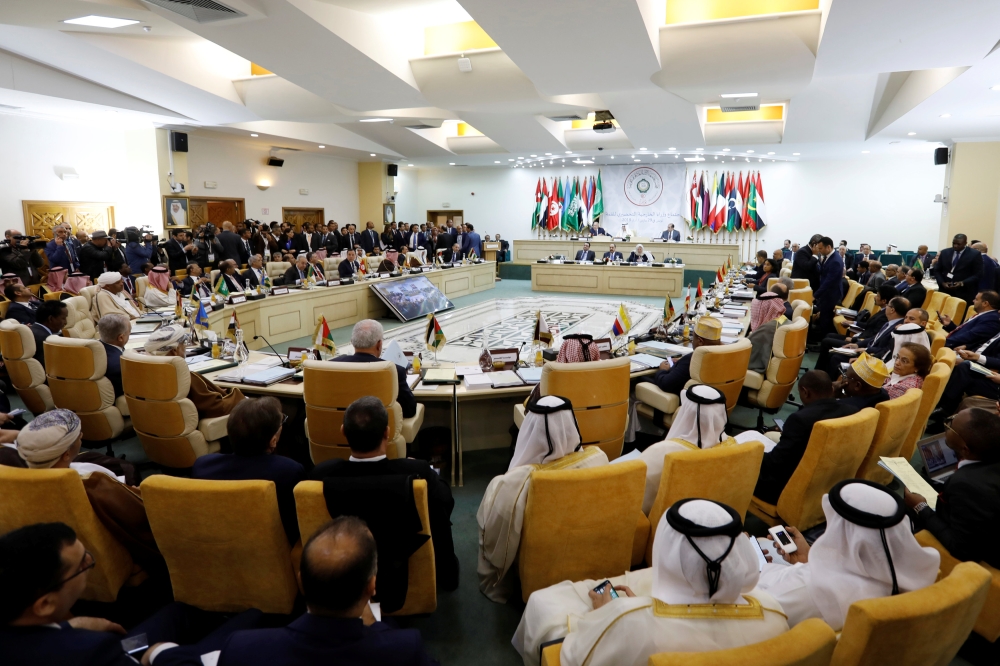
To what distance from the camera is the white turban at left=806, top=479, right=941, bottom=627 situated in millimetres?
1531

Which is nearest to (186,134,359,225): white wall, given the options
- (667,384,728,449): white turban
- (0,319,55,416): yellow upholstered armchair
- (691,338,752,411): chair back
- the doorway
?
the doorway

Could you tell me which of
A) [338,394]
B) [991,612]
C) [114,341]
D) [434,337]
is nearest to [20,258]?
[114,341]

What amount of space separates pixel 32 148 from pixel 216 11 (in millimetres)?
6774

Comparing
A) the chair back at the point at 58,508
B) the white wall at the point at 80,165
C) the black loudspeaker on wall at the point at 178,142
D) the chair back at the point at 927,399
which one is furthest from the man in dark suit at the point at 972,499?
the black loudspeaker on wall at the point at 178,142

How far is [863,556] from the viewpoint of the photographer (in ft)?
5.16

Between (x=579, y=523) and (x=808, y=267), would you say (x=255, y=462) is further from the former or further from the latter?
(x=808, y=267)

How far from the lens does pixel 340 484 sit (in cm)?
194

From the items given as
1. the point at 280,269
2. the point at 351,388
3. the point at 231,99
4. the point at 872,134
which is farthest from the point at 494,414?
the point at 872,134

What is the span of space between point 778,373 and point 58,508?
4.52 metres

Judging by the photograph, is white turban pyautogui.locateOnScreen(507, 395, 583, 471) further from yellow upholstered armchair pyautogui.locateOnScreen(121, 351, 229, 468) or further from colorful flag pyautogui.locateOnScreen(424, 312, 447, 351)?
colorful flag pyautogui.locateOnScreen(424, 312, 447, 351)

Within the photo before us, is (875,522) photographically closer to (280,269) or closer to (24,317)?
(24,317)

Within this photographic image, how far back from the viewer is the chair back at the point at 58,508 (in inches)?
77.2

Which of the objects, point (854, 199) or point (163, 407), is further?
point (854, 199)

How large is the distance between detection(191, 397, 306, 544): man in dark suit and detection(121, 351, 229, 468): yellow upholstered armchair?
48.1 inches
